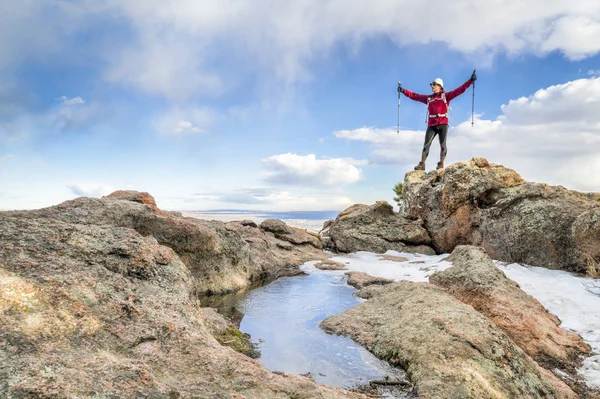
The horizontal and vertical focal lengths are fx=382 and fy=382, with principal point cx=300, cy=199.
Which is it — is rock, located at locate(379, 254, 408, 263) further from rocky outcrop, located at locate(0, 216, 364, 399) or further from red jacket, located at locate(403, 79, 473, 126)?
rocky outcrop, located at locate(0, 216, 364, 399)

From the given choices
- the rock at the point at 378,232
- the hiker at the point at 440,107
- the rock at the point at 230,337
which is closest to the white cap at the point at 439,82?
the hiker at the point at 440,107

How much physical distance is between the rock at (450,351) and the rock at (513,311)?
148 centimetres

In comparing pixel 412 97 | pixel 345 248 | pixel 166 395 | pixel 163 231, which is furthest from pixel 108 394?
pixel 412 97

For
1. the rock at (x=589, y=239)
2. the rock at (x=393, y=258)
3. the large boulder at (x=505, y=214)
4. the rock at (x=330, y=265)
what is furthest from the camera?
the rock at (x=393, y=258)

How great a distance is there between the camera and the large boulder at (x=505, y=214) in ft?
43.9

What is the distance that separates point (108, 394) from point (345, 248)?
20043 mm

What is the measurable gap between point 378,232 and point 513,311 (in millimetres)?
13344

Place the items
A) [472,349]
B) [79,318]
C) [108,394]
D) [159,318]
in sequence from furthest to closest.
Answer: [472,349] < [159,318] < [79,318] < [108,394]

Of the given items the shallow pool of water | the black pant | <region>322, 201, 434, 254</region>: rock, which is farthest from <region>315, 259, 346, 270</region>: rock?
the black pant

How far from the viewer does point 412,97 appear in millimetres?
23219

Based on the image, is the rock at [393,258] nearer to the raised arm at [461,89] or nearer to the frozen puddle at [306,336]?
the frozen puddle at [306,336]

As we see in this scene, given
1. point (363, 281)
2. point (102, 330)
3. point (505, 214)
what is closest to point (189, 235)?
point (363, 281)

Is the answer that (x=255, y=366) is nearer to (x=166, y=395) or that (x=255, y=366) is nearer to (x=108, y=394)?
(x=166, y=395)

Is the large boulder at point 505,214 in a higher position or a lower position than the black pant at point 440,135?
lower
